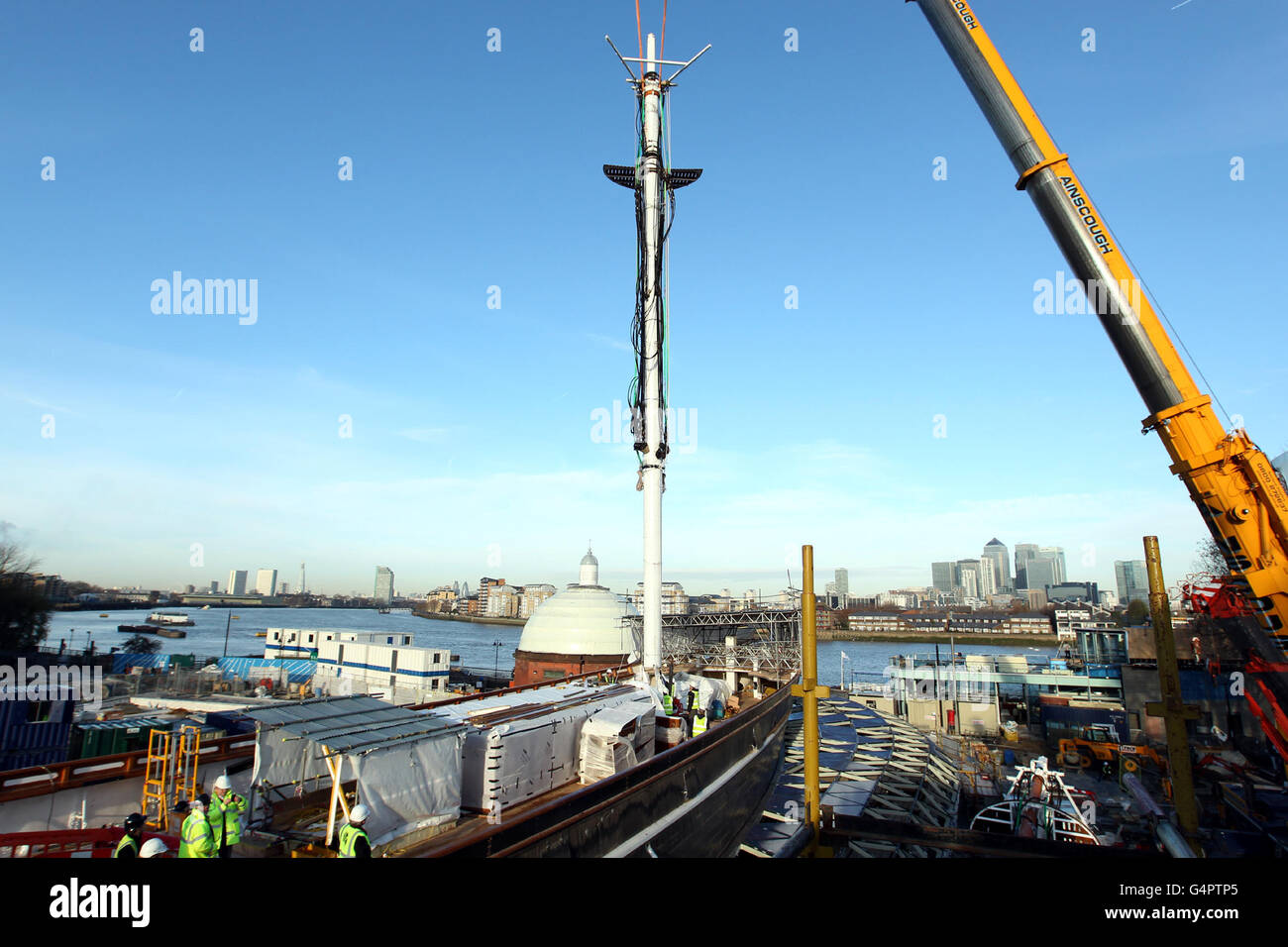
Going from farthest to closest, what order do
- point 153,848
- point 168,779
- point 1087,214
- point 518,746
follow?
point 1087,214 < point 518,746 < point 168,779 < point 153,848

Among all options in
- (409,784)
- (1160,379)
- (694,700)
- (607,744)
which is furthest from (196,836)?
(1160,379)

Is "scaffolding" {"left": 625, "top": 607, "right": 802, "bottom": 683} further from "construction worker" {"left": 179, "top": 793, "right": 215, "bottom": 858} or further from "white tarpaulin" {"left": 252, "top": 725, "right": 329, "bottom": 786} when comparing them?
"construction worker" {"left": 179, "top": 793, "right": 215, "bottom": 858}

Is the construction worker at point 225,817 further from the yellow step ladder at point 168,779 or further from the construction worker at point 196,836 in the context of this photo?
the yellow step ladder at point 168,779

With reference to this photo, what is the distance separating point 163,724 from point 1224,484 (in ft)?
116

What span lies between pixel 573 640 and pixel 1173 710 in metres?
33.4

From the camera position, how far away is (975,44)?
59.4ft

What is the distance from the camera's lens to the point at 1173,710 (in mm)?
20562

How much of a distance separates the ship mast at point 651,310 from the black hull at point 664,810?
4920 mm

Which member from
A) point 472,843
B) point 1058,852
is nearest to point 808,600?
point 1058,852

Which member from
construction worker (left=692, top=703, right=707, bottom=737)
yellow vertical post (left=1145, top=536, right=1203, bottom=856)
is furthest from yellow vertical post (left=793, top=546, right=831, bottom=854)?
yellow vertical post (left=1145, top=536, right=1203, bottom=856)

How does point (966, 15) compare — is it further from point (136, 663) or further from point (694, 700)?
point (136, 663)

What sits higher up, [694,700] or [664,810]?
[694,700]

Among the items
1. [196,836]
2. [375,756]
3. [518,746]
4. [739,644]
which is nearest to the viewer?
[196,836]
